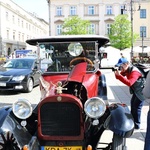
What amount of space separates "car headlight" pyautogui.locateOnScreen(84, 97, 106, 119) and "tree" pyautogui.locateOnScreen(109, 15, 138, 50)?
1653 inches

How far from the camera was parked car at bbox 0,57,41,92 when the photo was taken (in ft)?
35.0

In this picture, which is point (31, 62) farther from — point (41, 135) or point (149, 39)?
point (149, 39)

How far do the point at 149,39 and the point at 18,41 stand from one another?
96.9 feet

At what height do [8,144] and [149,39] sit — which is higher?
[149,39]

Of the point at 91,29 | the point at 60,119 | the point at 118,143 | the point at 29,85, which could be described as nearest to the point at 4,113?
the point at 60,119

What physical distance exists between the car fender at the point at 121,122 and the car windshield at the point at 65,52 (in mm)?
1768

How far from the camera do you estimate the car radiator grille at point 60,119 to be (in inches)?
151

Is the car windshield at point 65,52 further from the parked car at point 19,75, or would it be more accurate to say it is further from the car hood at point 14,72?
the car hood at point 14,72

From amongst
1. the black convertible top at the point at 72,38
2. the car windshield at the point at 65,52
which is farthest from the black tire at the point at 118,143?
the black convertible top at the point at 72,38

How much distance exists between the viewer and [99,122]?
4.28 m

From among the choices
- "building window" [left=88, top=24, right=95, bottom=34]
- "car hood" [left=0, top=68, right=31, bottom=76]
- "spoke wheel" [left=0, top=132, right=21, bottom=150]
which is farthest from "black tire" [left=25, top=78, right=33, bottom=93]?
"building window" [left=88, top=24, right=95, bottom=34]

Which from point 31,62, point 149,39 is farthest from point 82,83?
point 149,39

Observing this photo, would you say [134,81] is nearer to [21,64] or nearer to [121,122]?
[121,122]

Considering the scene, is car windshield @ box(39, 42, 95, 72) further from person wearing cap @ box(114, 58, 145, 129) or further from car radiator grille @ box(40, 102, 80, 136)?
car radiator grille @ box(40, 102, 80, 136)
